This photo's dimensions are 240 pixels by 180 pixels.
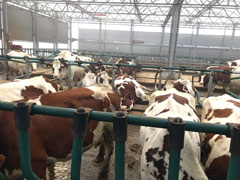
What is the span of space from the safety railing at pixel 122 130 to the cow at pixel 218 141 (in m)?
1.17

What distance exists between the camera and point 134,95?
585 centimetres

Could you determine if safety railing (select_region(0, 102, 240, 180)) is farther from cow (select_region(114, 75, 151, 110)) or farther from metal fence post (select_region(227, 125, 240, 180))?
cow (select_region(114, 75, 151, 110))

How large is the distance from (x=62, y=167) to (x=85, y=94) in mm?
1350

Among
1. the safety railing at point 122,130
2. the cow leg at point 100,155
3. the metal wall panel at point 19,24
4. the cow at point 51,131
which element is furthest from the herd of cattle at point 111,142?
the metal wall panel at point 19,24

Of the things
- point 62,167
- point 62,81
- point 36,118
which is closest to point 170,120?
point 36,118

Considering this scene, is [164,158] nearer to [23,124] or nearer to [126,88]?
[23,124]

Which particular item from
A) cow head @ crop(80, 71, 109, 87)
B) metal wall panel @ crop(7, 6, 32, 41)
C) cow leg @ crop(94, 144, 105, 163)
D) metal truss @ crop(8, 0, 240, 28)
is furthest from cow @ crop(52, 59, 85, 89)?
metal wall panel @ crop(7, 6, 32, 41)

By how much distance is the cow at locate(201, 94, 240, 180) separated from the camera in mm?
1949

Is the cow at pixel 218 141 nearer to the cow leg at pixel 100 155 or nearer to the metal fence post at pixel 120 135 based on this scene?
the metal fence post at pixel 120 135

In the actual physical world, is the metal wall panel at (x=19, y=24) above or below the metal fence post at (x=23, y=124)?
above

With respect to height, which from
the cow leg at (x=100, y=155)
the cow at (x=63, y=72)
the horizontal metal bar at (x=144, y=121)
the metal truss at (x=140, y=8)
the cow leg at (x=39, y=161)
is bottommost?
the cow leg at (x=100, y=155)

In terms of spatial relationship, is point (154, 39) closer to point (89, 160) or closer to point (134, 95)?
point (134, 95)

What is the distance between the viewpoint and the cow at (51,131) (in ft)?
6.15

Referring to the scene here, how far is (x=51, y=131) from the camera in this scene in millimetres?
2133
